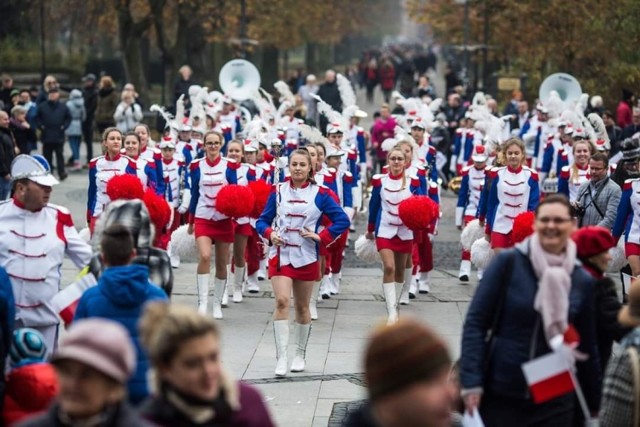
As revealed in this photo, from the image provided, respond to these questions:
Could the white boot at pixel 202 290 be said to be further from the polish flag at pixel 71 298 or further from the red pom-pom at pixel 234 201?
the polish flag at pixel 71 298

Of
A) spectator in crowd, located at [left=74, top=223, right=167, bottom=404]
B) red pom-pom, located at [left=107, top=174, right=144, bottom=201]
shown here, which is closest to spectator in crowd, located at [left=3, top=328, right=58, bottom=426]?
spectator in crowd, located at [left=74, top=223, right=167, bottom=404]

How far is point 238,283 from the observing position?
1516 cm

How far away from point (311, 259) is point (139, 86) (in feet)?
93.5

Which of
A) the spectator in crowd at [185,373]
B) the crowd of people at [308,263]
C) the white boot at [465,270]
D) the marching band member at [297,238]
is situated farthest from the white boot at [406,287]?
the spectator in crowd at [185,373]

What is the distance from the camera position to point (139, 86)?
39.2 metres

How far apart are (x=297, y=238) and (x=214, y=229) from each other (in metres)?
2.70

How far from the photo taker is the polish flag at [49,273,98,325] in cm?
727

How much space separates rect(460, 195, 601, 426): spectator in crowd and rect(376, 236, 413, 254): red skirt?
7.00 meters

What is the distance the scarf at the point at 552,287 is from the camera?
6.40 meters

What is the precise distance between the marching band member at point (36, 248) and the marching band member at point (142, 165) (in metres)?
6.12

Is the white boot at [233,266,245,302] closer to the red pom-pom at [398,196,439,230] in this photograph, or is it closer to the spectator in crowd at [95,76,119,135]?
the red pom-pom at [398,196,439,230]

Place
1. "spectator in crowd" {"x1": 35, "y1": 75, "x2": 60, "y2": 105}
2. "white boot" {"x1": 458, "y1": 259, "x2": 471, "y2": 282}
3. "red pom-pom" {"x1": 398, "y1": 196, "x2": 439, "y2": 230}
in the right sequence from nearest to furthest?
"red pom-pom" {"x1": 398, "y1": 196, "x2": 439, "y2": 230} < "white boot" {"x1": 458, "y1": 259, "x2": 471, "y2": 282} < "spectator in crowd" {"x1": 35, "y1": 75, "x2": 60, "y2": 105}

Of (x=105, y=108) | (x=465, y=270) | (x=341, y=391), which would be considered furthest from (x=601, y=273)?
(x=105, y=108)

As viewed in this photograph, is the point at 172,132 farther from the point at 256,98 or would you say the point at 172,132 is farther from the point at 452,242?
the point at 256,98
